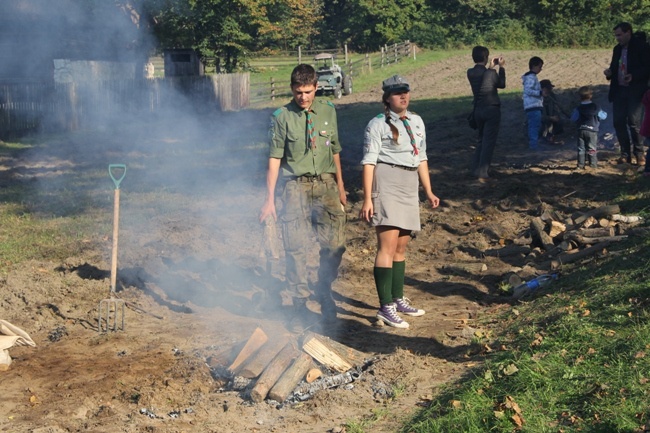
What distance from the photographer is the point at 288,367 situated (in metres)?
6.13

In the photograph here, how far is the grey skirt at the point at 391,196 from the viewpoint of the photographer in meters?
7.08

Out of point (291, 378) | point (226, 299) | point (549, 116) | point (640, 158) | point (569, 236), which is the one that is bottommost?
point (226, 299)

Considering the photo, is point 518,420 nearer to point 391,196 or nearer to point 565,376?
point 565,376

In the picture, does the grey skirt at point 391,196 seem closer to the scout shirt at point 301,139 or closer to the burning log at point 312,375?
the scout shirt at point 301,139

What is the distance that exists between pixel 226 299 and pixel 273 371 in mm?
2572

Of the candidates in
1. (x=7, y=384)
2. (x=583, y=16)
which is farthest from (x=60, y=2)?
(x=583, y=16)

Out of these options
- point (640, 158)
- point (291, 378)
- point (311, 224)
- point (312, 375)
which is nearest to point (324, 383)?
point (312, 375)

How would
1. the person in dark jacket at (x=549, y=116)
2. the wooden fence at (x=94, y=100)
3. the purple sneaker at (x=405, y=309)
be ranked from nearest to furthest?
1. the purple sneaker at (x=405, y=309)
2. the person in dark jacket at (x=549, y=116)
3. the wooden fence at (x=94, y=100)

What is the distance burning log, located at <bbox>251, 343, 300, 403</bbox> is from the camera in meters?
5.81

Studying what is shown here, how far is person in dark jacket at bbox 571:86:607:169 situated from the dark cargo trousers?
6.65 meters

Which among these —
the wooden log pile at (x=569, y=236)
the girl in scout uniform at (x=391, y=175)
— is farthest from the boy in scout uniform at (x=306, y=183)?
the wooden log pile at (x=569, y=236)

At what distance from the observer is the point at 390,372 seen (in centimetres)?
612

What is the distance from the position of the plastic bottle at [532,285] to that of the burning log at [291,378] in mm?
2706

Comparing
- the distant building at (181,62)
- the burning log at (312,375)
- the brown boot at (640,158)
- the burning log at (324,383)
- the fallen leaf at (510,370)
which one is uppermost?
the distant building at (181,62)
